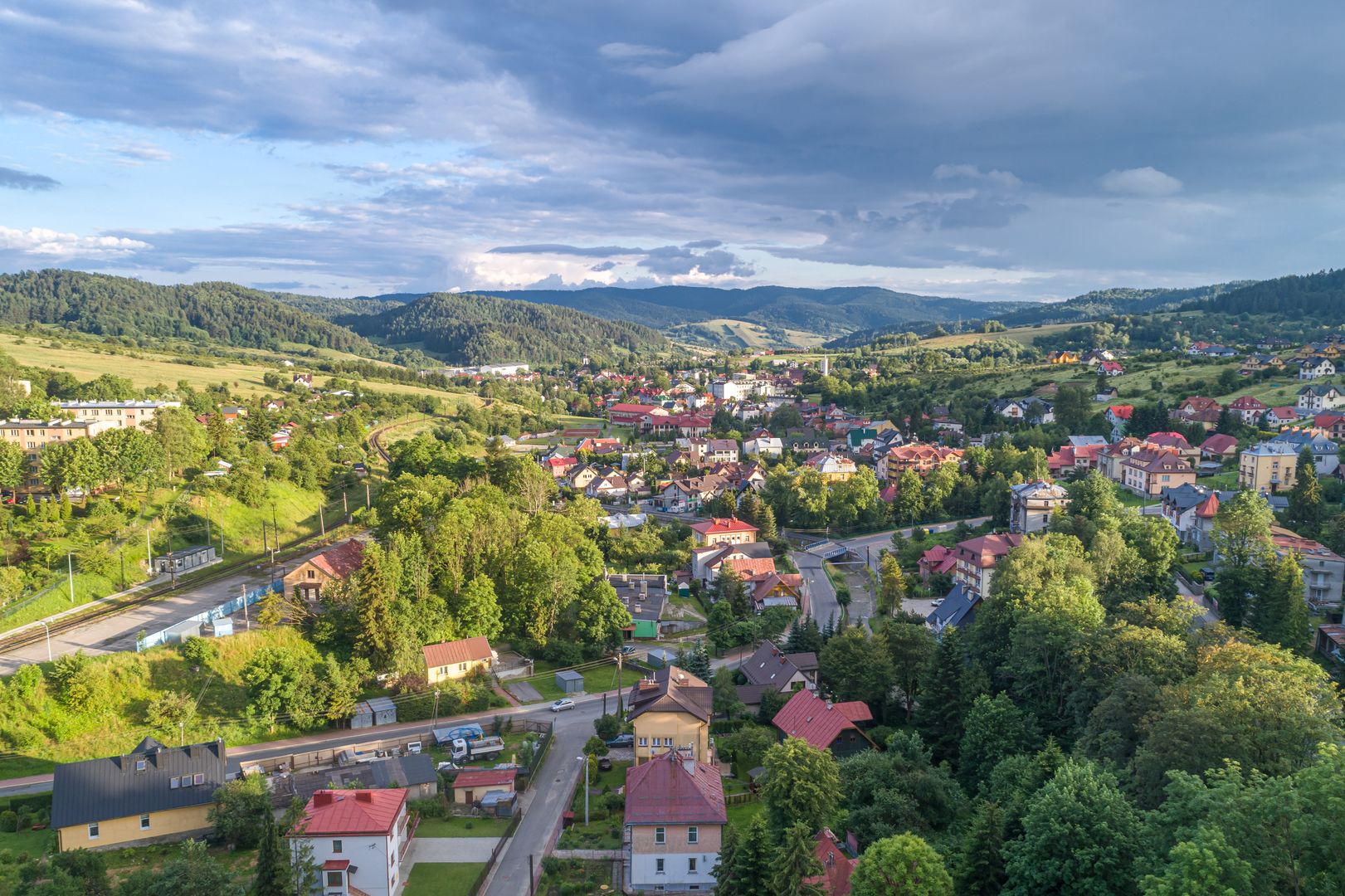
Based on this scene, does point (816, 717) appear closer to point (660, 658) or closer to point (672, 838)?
point (672, 838)

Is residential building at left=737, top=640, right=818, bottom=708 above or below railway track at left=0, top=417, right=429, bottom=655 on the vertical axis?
below

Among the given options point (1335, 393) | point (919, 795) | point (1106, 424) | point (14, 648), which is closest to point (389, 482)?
point (14, 648)

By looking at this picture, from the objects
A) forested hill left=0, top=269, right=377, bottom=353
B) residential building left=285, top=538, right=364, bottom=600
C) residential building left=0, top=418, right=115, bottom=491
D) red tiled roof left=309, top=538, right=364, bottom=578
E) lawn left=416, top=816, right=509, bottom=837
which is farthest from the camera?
forested hill left=0, top=269, right=377, bottom=353

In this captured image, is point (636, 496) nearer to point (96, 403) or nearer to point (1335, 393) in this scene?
point (96, 403)

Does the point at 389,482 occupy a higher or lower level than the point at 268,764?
higher

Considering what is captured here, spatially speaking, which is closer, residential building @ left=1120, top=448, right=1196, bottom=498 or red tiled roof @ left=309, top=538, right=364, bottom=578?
red tiled roof @ left=309, top=538, right=364, bottom=578

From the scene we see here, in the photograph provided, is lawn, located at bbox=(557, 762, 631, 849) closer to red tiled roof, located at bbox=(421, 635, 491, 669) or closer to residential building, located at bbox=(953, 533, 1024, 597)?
red tiled roof, located at bbox=(421, 635, 491, 669)

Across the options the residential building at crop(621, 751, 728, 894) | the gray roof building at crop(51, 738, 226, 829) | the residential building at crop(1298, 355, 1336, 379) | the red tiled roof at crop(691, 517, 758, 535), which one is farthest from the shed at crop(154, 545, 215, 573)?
the residential building at crop(1298, 355, 1336, 379)

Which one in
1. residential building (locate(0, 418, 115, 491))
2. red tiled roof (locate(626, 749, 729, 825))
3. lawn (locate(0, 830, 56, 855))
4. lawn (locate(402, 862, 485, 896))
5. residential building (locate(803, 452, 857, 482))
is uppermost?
residential building (locate(0, 418, 115, 491))

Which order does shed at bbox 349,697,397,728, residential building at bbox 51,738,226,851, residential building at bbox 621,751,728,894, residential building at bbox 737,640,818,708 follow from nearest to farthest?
residential building at bbox 621,751,728,894
residential building at bbox 51,738,226,851
shed at bbox 349,697,397,728
residential building at bbox 737,640,818,708
